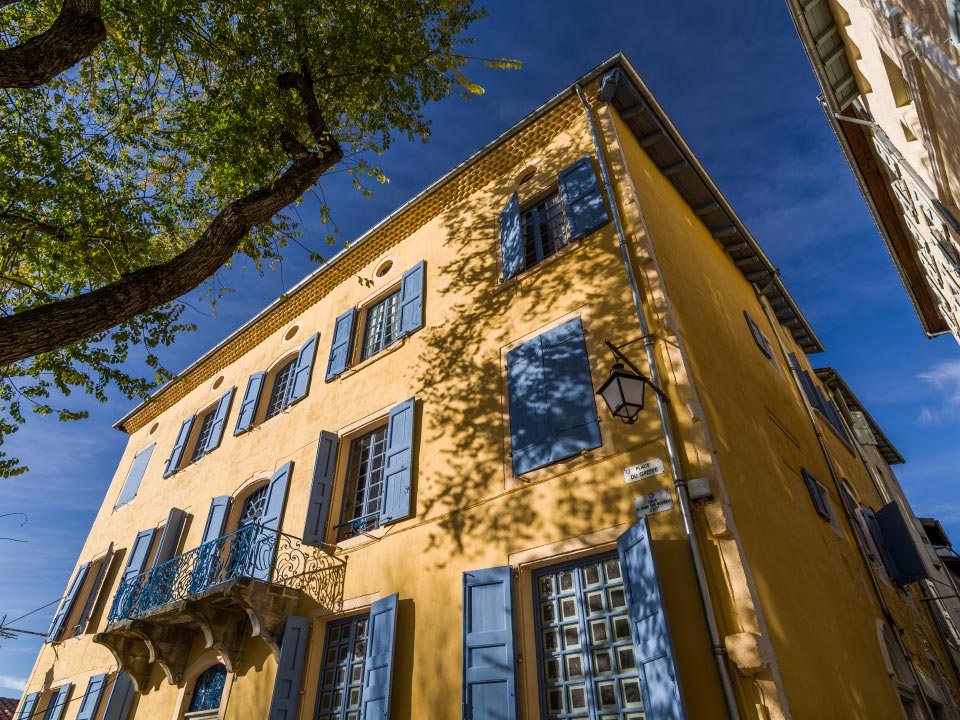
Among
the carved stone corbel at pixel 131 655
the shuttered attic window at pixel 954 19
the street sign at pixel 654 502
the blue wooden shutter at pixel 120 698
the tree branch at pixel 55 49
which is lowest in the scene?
the blue wooden shutter at pixel 120 698

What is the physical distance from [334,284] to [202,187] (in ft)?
12.0

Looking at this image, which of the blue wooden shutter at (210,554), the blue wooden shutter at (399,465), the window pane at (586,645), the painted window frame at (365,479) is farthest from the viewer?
the blue wooden shutter at (210,554)

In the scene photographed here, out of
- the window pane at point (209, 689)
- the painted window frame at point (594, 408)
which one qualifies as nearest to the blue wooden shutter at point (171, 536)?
Result: the window pane at point (209, 689)

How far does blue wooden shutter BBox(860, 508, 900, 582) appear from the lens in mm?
9430

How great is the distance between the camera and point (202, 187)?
889cm

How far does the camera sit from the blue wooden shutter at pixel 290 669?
259 inches

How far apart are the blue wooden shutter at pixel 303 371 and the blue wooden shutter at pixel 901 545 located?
11.2m

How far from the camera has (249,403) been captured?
39.1ft

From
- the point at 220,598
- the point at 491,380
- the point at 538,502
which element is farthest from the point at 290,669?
the point at 491,380

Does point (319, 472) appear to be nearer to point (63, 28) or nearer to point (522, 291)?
point (522, 291)

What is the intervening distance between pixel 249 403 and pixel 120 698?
5.65 m

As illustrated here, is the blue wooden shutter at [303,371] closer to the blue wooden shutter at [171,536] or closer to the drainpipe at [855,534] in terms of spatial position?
the blue wooden shutter at [171,536]

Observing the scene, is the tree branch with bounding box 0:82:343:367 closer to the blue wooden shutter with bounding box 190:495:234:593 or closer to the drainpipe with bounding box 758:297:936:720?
the blue wooden shutter with bounding box 190:495:234:593

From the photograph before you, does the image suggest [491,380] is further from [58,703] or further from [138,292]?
[58,703]
